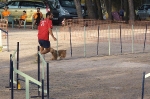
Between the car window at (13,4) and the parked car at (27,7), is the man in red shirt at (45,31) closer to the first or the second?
the parked car at (27,7)

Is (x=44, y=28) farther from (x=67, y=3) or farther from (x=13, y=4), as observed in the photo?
(x=67, y=3)

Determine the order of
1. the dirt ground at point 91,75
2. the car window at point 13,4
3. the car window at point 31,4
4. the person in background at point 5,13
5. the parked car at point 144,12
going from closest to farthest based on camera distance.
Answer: the dirt ground at point 91,75 → the person in background at point 5,13 → the car window at point 31,4 → the car window at point 13,4 → the parked car at point 144,12

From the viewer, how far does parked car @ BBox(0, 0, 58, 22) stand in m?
36.5

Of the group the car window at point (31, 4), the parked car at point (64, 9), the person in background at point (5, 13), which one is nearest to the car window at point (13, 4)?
the car window at point (31, 4)

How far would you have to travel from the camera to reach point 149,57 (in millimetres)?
18141

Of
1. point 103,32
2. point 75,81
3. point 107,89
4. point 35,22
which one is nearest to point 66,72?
point 75,81

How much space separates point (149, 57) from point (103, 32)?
9.85 meters

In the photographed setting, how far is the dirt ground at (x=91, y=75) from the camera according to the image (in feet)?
37.6

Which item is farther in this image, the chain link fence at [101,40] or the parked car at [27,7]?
the parked car at [27,7]

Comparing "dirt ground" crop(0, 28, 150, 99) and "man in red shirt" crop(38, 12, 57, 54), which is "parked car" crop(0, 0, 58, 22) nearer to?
"dirt ground" crop(0, 28, 150, 99)

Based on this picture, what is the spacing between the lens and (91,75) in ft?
46.4

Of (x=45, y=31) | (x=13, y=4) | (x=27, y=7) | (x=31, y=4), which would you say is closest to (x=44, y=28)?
(x=45, y=31)

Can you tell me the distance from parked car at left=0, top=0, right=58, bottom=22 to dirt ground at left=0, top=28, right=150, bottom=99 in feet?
54.4

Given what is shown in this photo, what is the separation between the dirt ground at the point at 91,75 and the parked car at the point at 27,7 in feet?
54.4
